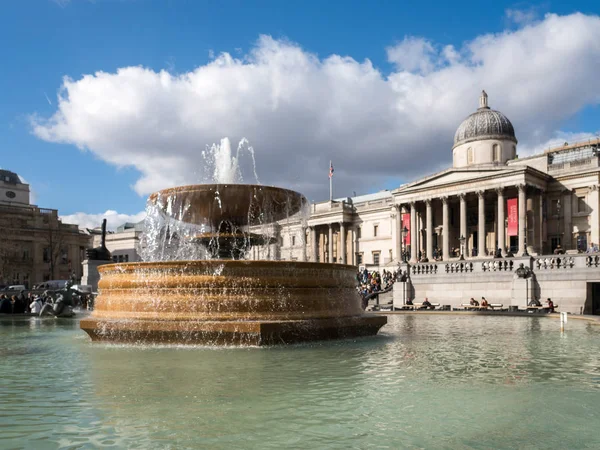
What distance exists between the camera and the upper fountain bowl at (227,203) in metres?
13.3

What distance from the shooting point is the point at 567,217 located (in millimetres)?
52781

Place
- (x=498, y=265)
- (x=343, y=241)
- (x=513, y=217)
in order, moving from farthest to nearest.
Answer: (x=343, y=241) < (x=513, y=217) < (x=498, y=265)

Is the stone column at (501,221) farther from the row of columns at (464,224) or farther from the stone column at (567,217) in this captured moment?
the stone column at (567,217)

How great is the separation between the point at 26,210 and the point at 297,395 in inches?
2859

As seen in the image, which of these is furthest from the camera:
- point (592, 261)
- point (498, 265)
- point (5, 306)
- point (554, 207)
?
point (554, 207)

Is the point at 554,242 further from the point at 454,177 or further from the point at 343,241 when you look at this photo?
the point at 343,241

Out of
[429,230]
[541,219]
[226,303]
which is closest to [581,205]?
[541,219]

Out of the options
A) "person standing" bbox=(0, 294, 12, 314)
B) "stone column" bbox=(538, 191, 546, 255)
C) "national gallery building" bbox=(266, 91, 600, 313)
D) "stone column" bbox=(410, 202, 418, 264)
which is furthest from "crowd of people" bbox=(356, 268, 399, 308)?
"person standing" bbox=(0, 294, 12, 314)

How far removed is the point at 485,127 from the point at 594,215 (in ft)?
46.8

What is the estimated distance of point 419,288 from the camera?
34.8 metres

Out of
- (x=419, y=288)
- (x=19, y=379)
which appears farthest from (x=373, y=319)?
(x=419, y=288)

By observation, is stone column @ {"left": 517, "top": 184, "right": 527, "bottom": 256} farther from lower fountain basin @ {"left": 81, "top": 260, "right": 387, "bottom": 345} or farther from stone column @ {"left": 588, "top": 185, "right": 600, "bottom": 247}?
lower fountain basin @ {"left": 81, "top": 260, "right": 387, "bottom": 345}

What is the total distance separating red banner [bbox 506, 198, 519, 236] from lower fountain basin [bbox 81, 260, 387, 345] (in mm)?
42192

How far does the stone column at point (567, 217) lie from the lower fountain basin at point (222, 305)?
47.1 m
